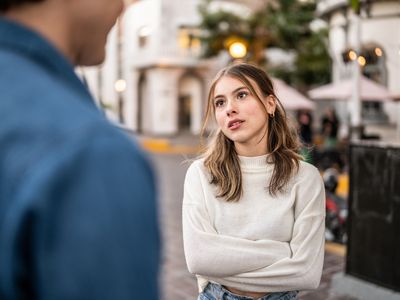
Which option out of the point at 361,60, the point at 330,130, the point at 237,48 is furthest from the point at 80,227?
the point at 330,130

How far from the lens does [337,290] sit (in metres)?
5.26

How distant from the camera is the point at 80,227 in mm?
626

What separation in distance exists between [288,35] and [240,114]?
22945mm

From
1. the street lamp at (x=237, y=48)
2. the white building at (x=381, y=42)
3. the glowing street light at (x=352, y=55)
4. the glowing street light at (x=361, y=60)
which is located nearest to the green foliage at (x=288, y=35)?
the white building at (x=381, y=42)

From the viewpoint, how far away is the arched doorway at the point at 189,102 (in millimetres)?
37188

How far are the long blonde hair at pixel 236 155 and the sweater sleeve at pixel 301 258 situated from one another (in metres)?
0.08

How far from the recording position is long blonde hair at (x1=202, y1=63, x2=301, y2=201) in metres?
1.98

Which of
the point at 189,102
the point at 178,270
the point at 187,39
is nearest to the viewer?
the point at 178,270

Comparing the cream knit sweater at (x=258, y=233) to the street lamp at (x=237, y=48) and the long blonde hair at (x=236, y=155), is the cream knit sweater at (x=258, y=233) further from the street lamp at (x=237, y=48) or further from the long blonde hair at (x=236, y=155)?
the street lamp at (x=237, y=48)

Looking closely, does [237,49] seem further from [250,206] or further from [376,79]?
[376,79]

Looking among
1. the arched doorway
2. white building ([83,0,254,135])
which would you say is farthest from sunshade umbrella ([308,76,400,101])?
the arched doorway

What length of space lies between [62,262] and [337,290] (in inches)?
197

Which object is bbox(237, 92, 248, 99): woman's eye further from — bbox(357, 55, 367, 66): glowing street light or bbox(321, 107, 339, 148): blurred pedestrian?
bbox(321, 107, 339, 148): blurred pedestrian

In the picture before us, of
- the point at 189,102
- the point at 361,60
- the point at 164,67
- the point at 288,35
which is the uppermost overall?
the point at 288,35
